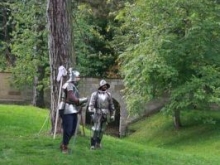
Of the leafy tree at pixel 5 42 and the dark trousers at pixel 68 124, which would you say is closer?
the dark trousers at pixel 68 124

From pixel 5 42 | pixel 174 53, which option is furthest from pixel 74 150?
pixel 5 42

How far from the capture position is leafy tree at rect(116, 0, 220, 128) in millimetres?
17672

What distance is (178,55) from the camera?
18047 millimetres

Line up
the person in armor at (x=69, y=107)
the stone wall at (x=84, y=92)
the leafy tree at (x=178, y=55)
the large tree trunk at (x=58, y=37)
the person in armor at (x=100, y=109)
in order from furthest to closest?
the stone wall at (x=84, y=92) → the leafy tree at (x=178, y=55) → the large tree trunk at (x=58, y=37) → the person in armor at (x=100, y=109) → the person in armor at (x=69, y=107)

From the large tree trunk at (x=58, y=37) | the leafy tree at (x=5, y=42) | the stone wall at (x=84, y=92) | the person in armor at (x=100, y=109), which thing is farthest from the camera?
the leafy tree at (x=5, y=42)

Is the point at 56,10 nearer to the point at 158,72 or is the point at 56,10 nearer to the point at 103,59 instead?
the point at 158,72

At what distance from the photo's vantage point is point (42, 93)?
26453mm

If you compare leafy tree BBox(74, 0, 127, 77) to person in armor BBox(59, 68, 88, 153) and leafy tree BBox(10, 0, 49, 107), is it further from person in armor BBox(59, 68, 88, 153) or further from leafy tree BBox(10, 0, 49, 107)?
person in armor BBox(59, 68, 88, 153)

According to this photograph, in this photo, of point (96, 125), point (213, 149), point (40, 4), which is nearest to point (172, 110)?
point (213, 149)

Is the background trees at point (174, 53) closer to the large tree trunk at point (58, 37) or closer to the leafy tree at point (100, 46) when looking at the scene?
the leafy tree at point (100, 46)

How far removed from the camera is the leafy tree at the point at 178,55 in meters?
17.7

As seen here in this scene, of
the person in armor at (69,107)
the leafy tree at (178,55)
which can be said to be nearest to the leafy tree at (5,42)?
the leafy tree at (178,55)

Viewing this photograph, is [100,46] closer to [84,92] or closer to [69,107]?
[84,92]

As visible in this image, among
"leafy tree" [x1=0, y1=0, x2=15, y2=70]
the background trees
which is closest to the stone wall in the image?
"leafy tree" [x1=0, y1=0, x2=15, y2=70]
